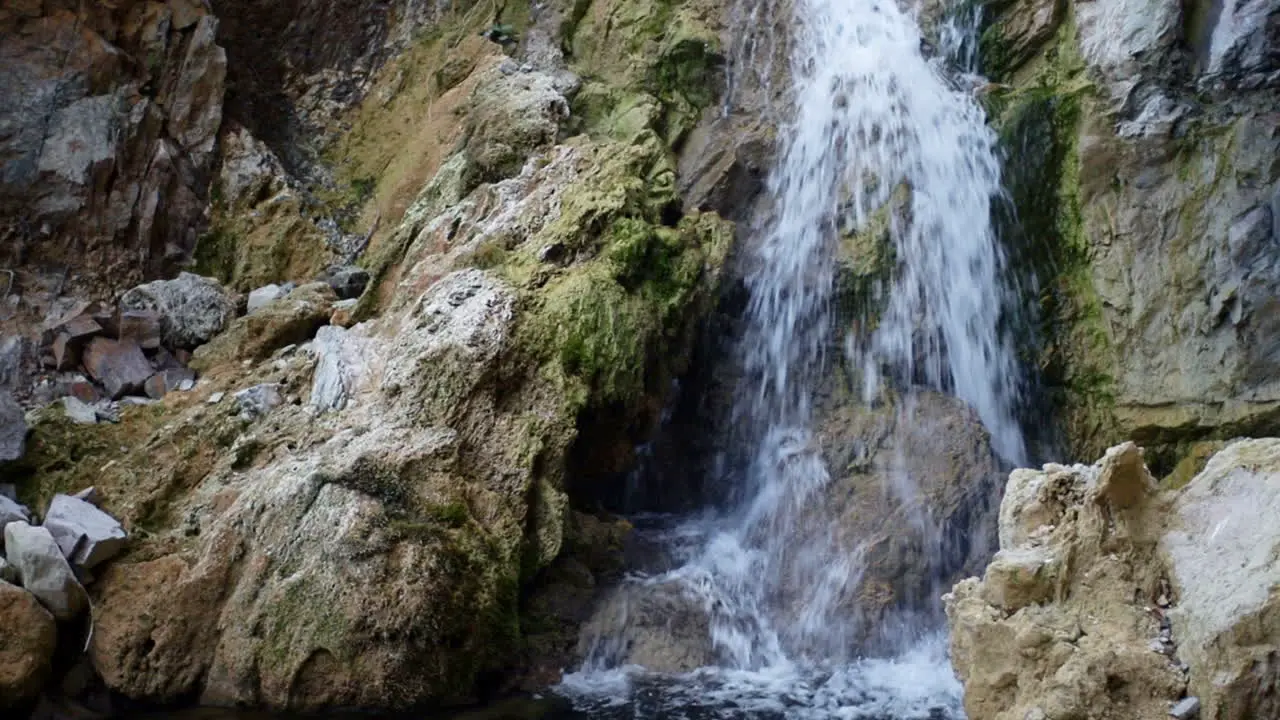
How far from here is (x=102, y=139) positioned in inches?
416

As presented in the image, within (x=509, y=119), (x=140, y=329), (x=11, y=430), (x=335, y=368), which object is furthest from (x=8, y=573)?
(x=509, y=119)

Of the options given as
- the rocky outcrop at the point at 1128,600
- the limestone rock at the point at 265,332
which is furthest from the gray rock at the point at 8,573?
the rocky outcrop at the point at 1128,600

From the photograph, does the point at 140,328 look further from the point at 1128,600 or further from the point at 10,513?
the point at 1128,600

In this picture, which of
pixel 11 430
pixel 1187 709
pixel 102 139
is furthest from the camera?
pixel 102 139

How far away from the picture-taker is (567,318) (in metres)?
8.04

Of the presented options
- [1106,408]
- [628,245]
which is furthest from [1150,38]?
[628,245]

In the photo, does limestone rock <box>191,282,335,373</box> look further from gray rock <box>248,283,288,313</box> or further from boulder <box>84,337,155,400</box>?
gray rock <box>248,283,288,313</box>

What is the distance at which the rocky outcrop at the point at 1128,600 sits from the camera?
4004 millimetres

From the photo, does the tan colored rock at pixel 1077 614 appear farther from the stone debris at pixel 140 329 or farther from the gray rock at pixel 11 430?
the stone debris at pixel 140 329

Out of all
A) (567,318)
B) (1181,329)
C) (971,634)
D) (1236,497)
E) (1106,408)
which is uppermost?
(1181,329)

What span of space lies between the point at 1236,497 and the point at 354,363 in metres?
6.01

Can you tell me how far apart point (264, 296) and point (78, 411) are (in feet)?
6.92

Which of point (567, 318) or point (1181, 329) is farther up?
point (1181, 329)

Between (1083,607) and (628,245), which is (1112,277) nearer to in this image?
(628,245)
